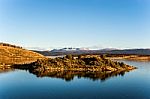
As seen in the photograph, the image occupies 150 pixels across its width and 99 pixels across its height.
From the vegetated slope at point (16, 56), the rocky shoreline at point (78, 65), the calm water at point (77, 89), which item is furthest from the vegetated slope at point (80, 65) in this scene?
the vegetated slope at point (16, 56)

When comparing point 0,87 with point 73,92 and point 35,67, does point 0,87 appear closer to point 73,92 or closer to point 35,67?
point 73,92

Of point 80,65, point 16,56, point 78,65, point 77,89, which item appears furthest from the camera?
point 16,56

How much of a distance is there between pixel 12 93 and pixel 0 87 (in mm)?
8679

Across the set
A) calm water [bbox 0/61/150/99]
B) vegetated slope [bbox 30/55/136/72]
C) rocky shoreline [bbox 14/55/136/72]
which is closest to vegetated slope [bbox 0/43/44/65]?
rocky shoreline [bbox 14/55/136/72]

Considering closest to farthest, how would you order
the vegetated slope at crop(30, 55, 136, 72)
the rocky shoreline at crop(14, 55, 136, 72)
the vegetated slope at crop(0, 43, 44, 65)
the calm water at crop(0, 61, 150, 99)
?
the calm water at crop(0, 61, 150, 99)
the rocky shoreline at crop(14, 55, 136, 72)
the vegetated slope at crop(30, 55, 136, 72)
the vegetated slope at crop(0, 43, 44, 65)

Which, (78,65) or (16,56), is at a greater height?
(16,56)

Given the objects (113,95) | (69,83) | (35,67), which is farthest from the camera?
(35,67)

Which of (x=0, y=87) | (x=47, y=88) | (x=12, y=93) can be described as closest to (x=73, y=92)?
(x=47, y=88)

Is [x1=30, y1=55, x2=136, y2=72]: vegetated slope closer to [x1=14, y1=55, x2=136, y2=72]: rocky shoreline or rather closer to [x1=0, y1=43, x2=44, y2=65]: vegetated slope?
[x1=14, y1=55, x2=136, y2=72]: rocky shoreline

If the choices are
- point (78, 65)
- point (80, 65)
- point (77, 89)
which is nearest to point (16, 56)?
point (78, 65)

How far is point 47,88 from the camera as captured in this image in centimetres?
6931

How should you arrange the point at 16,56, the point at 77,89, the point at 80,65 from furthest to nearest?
the point at 16,56 < the point at 80,65 < the point at 77,89

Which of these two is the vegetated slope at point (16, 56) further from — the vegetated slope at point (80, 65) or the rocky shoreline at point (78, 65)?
the vegetated slope at point (80, 65)

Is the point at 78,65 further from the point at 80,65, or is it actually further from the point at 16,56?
the point at 16,56
